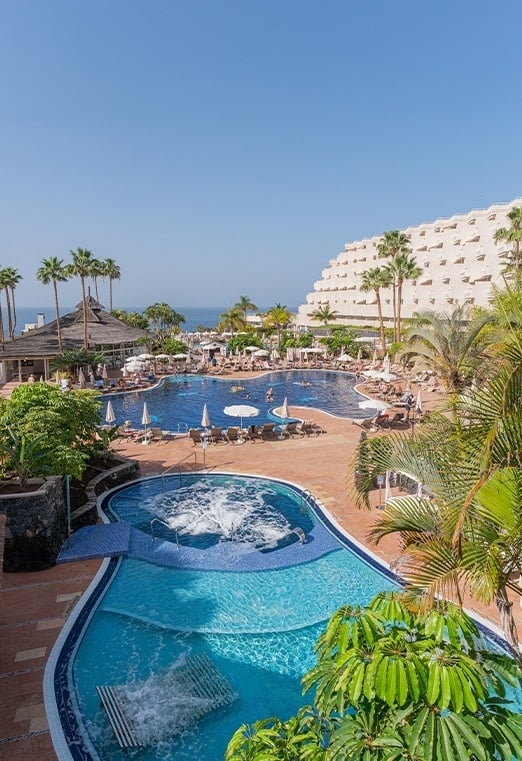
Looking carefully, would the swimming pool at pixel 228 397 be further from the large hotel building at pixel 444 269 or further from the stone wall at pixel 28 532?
the large hotel building at pixel 444 269

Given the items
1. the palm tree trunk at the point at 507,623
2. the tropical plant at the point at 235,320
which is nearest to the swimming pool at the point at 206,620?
the palm tree trunk at the point at 507,623

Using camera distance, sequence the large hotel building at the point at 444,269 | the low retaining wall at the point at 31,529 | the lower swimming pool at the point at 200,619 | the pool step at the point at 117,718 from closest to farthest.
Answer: the pool step at the point at 117,718
the lower swimming pool at the point at 200,619
the low retaining wall at the point at 31,529
the large hotel building at the point at 444,269

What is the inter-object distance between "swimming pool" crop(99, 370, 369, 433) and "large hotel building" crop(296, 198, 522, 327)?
27.8 metres

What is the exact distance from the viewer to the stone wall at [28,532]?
9898 millimetres

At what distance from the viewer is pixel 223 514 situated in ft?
44.0

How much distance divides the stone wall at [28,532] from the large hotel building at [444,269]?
177 feet

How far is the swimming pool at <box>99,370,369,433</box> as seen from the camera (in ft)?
85.1

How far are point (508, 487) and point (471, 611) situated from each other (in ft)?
22.0

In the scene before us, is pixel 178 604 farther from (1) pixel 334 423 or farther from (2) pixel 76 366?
(2) pixel 76 366

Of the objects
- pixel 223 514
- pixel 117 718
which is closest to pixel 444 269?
pixel 223 514

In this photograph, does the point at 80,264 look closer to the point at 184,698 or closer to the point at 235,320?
the point at 235,320

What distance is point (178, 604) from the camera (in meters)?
9.22

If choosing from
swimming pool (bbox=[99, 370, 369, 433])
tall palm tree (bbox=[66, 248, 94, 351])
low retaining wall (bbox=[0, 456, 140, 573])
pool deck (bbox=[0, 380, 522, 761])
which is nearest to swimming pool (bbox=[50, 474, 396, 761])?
pool deck (bbox=[0, 380, 522, 761])

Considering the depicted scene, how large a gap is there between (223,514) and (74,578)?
15.1 feet
